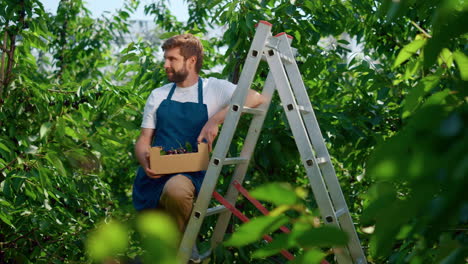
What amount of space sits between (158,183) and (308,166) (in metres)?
0.65

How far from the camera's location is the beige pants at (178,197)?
2412 mm

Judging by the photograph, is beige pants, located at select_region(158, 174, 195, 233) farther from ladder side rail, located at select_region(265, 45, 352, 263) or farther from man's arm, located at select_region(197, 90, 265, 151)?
ladder side rail, located at select_region(265, 45, 352, 263)

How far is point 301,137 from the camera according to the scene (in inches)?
93.0

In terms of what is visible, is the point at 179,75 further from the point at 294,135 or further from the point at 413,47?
the point at 413,47

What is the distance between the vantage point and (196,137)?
2.61 metres

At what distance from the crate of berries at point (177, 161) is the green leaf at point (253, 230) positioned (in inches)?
76.6

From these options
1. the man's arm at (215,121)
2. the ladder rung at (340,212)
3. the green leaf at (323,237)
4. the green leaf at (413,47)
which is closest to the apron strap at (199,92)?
the man's arm at (215,121)

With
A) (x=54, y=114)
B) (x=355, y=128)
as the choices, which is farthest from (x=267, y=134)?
(x=54, y=114)

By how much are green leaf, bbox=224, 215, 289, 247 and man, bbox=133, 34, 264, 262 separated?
6.50 ft

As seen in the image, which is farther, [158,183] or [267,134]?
[267,134]

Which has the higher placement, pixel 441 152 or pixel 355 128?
pixel 441 152

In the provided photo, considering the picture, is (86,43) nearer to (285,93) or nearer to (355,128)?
(355,128)

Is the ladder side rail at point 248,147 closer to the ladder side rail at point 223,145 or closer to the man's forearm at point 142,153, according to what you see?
the ladder side rail at point 223,145

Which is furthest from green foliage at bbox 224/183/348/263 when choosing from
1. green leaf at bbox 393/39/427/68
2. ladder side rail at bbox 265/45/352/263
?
ladder side rail at bbox 265/45/352/263
